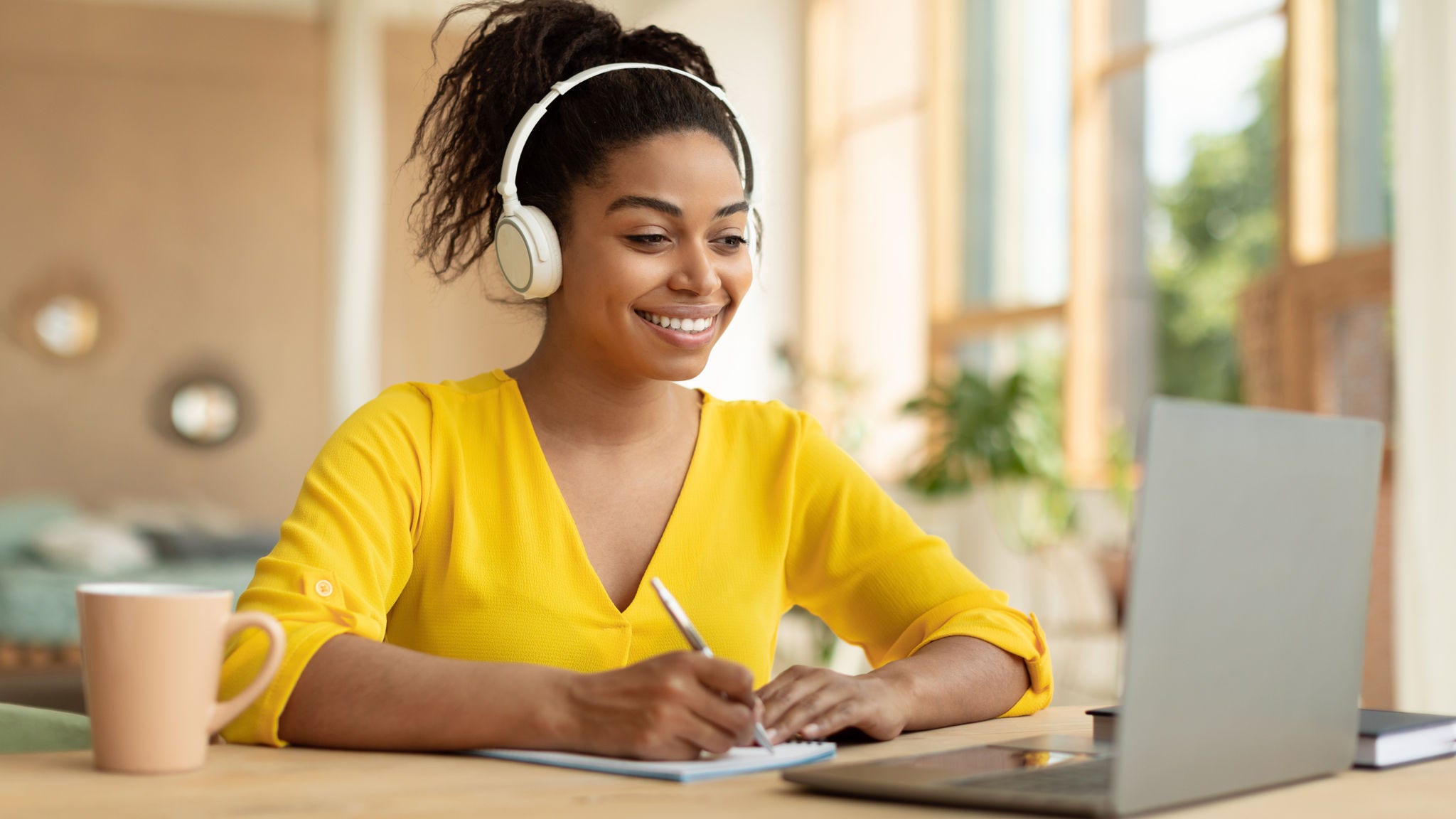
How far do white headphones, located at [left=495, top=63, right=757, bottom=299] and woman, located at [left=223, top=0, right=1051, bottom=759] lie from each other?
0.03m

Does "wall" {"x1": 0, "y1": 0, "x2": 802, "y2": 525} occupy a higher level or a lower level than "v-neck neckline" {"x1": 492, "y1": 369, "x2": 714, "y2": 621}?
higher

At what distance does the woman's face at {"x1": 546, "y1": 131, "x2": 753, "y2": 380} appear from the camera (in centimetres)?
138

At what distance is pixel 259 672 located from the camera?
89 centimetres

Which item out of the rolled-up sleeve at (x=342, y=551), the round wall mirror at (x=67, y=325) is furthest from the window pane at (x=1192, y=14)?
the round wall mirror at (x=67, y=325)

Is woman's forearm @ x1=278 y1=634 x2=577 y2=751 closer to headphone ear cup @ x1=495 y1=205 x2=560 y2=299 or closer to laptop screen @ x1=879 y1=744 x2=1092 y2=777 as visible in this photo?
laptop screen @ x1=879 y1=744 x2=1092 y2=777

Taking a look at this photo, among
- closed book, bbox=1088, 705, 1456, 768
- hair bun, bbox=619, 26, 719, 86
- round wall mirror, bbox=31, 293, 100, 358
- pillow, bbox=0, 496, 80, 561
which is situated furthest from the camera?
round wall mirror, bbox=31, 293, 100, 358

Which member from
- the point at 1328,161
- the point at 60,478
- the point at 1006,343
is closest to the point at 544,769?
the point at 1328,161

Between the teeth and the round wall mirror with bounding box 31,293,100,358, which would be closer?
the teeth

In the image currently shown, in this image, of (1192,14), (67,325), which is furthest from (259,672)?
(67,325)

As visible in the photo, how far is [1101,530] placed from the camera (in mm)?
5430

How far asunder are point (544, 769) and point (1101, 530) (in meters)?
4.79

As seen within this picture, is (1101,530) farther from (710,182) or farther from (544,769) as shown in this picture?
(544,769)

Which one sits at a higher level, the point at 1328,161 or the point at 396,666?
the point at 1328,161

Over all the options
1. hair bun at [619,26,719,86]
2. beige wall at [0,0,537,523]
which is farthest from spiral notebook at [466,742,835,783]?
beige wall at [0,0,537,523]
